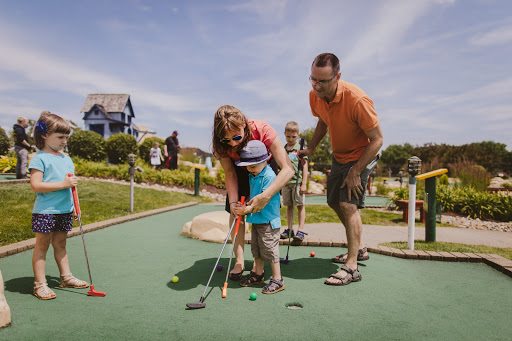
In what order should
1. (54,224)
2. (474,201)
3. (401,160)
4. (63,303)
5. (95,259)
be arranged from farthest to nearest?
(401,160)
(474,201)
(95,259)
(54,224)
(63,303)

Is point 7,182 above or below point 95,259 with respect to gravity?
above

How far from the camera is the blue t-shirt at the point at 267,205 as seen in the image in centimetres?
258

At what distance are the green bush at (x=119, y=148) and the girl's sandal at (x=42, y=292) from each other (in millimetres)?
15501

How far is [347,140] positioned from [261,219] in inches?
42.4

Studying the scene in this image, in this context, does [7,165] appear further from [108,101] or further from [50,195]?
[108,101]

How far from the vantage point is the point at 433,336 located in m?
1.78

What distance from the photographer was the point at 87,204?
20.9ft

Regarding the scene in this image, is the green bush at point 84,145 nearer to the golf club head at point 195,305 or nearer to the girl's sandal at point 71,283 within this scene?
the girl's sandal at point 71,283

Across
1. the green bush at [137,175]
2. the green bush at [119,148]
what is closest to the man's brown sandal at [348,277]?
the green bush at [137,175]

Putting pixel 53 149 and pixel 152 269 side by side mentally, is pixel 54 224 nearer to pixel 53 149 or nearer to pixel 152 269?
pixel 53 149

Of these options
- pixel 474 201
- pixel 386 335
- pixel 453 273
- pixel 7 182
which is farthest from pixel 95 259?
pixel 474 201

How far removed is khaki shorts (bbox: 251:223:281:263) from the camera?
255 cm

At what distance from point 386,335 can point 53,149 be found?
8.55ft

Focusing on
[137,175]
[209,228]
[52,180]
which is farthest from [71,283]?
[137,175]
